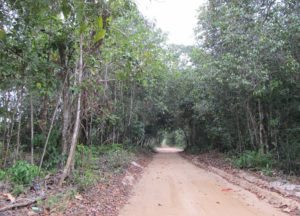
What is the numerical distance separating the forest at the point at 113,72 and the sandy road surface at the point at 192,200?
79.3 inches

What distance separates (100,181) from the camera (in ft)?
27.0

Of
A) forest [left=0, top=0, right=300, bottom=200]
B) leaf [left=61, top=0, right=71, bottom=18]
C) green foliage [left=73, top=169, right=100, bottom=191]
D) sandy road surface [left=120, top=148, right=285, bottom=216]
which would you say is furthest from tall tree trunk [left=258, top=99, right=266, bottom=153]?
leaf [left=61, top=0, right=71, bottom=18]

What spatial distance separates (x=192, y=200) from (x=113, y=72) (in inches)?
222

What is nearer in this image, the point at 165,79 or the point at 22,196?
the point at 22,196

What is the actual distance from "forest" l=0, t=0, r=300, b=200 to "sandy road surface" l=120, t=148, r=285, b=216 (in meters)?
2.01

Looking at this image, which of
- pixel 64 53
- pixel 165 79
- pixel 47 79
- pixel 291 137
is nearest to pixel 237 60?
pixel 291 137

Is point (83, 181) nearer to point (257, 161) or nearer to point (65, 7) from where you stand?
point (65, 7)

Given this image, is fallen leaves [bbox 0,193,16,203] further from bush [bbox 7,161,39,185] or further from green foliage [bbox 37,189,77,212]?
bush [bbox 7,161,39,185]

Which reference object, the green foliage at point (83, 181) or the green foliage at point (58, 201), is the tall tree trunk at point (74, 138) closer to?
the green foliage at point (83, 181)

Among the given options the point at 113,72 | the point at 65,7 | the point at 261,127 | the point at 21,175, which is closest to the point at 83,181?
the point at 21,175

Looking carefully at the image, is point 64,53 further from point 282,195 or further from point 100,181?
point 282,195

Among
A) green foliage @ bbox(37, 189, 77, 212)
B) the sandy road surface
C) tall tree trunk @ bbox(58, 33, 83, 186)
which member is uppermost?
tall tree trunk @ bbox(58, 33, 83, 186)

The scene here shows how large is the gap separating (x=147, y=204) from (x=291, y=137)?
24.0 feet

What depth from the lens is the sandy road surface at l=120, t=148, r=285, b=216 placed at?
248 inches
